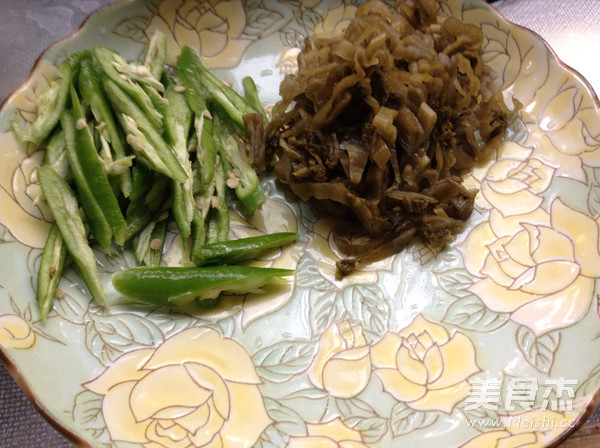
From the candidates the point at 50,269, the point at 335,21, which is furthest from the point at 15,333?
the point at 335,21

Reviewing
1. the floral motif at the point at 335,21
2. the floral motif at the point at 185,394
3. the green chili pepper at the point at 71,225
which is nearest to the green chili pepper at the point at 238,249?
the floral motif at the point at 185,394

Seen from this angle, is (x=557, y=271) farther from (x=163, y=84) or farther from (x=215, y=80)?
(x=163, y=84)

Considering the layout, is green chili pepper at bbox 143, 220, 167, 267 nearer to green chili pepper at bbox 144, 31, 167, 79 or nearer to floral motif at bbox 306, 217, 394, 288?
floral motif at bbox 306, 217, 394, 288

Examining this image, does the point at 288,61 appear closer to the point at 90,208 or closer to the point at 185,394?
the point at 90,208

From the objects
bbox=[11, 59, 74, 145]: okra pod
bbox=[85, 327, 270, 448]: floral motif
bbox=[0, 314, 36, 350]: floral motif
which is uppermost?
bbox=[11, 59, 74, 145]: okra pod

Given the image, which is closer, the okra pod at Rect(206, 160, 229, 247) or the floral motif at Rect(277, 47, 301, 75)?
the okra pod at Rect(206, 160, 229, 247)

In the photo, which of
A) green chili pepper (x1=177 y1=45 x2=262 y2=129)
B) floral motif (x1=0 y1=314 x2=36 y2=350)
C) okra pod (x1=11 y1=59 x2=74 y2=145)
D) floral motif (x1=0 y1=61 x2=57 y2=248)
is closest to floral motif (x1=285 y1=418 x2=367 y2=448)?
floral motif (x1=0 y1=314 x2=36 y2=350)

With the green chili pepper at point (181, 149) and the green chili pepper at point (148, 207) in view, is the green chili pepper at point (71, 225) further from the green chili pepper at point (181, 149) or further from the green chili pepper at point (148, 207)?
the green chili pepper at point (181, 149)
